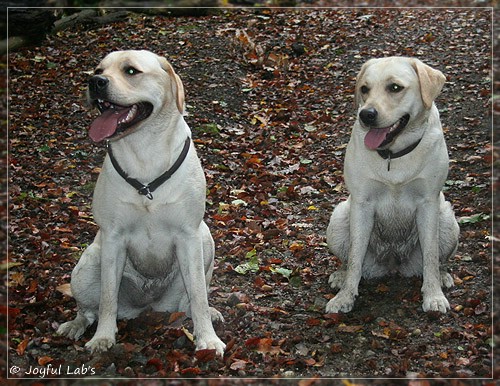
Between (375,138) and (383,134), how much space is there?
0.20 ft

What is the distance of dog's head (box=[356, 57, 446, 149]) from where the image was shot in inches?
187

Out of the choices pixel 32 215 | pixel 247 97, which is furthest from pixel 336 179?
pixel 32 215

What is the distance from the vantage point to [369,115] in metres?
4.69

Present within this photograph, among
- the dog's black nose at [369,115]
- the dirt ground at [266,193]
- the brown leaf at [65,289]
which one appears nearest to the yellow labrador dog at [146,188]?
the dirt ground at [266,193]

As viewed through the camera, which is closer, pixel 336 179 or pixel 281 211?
pixel 281 211

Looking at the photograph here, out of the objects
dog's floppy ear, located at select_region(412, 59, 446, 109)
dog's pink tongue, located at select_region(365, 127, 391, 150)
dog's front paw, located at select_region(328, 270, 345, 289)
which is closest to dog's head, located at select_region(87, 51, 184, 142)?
dog's pink tongue, located at select_region(365, 127, 391, 150)

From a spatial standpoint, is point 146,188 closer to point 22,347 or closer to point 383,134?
point 22,347

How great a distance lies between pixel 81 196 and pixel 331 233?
2.46 m

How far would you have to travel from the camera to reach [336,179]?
269 inches

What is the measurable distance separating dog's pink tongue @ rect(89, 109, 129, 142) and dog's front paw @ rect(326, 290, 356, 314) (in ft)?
6.85

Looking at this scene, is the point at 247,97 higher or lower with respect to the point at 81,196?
higher

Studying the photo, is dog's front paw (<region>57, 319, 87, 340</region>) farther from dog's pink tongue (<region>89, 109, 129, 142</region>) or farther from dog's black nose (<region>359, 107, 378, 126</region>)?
dog's black nose (<region>359, 107, 378, 126</region>)

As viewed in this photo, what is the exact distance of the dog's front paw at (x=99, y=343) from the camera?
4484mm

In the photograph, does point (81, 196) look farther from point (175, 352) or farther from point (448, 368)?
point (448, 368)
